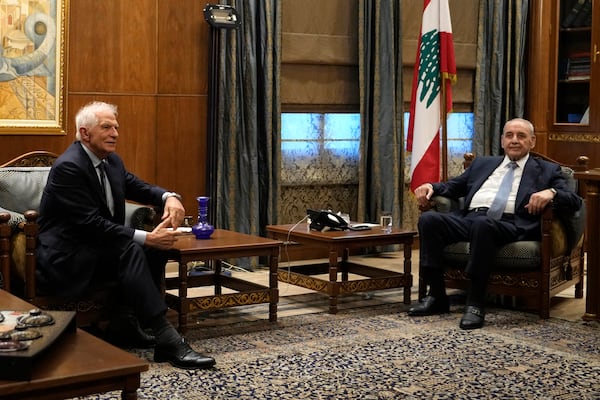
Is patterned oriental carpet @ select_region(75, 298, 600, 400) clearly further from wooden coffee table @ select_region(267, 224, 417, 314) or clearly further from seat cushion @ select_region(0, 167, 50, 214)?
seat cushion @ select_region(0, 167, 50, 214)

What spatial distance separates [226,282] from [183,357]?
3.98 feet

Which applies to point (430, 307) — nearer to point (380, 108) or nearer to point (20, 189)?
point (20, 189)

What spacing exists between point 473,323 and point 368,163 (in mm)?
2542

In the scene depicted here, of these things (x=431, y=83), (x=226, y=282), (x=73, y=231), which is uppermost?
(x=431, y=83)

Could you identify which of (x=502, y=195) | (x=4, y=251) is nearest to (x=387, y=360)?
(x=502, y=195)

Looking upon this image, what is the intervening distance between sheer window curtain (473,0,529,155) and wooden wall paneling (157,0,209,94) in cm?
245

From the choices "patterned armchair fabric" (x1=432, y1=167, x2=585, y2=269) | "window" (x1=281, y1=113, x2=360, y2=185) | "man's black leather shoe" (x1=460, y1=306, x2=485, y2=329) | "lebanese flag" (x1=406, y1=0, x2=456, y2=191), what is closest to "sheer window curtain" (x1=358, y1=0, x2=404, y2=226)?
"window" (x1=281, y1=113, x2=360, y2=185)

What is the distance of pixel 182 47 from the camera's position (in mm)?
6234

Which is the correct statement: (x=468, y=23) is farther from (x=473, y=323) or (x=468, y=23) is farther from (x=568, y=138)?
(x=473, y=323)

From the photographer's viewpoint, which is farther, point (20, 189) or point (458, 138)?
point (458, 138)

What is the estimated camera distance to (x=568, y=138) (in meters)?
7.78

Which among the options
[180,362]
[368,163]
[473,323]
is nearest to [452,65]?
[368,163]

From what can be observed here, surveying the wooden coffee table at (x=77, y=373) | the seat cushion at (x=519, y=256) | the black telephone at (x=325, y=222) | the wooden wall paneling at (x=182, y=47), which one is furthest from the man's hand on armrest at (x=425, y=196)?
the wooden coffee table at (x=77, y=373)

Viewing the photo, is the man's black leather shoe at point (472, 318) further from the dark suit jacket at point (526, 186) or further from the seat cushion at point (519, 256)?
the dark suit jacket at point (526, 186)
